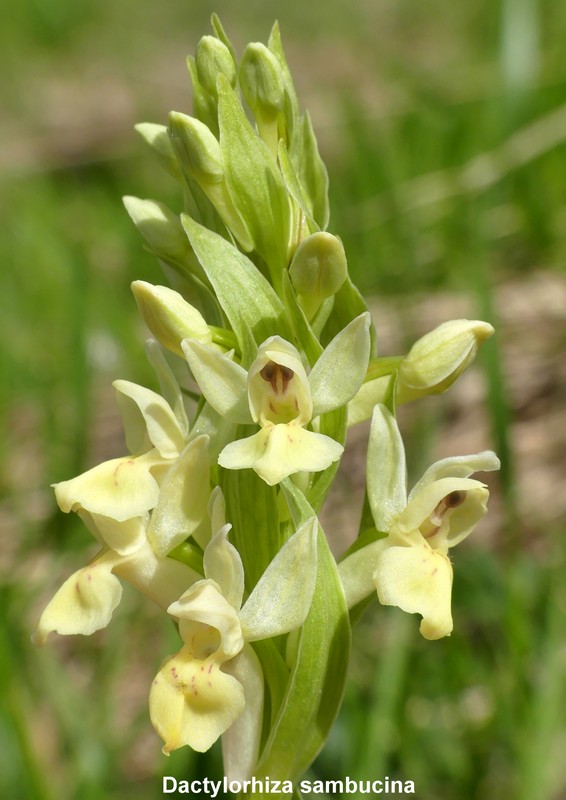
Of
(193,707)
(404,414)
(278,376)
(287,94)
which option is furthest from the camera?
(404,414)

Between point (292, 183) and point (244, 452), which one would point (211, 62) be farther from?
point (244, 452)

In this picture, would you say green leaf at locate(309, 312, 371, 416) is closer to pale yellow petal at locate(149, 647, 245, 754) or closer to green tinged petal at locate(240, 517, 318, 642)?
green tinged petal at locate(240, 517, 318, 642)

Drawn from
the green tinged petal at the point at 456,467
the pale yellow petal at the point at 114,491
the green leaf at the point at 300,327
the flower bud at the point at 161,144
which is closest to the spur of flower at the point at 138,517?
the pale yellow petal at the point at 114,491

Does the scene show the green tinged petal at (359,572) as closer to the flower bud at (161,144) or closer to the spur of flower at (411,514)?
the spur of flower at (411,514)

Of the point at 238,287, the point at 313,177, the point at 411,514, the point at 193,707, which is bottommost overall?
the point at 193,707

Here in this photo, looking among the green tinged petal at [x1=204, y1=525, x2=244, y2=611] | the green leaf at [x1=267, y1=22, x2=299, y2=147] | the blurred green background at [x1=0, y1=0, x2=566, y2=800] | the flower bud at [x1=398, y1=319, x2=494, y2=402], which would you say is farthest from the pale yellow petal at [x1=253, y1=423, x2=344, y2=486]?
the blurred green background at [x1=0, y1=0, x2=566, y2=800]

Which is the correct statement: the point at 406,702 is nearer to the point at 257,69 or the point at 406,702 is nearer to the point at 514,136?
the point at 257,69

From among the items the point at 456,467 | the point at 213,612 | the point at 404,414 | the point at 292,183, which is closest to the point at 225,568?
the point at 213,612
